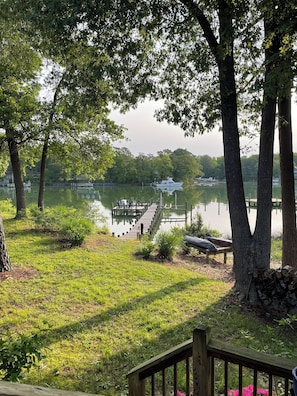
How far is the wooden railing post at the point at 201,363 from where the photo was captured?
1.43m

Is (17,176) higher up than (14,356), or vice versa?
(17,176)

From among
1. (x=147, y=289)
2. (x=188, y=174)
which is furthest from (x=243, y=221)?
(x=188, y=174)

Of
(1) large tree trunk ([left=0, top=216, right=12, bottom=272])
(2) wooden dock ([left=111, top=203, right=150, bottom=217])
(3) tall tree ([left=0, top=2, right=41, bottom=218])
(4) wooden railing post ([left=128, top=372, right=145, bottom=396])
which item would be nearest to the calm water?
(2) wooden dock ([left=111, top=203, right=150, bottom=217])

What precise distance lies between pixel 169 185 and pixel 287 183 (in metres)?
55.0

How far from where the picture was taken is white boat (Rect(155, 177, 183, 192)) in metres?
60.4

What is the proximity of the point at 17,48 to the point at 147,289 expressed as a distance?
717cm

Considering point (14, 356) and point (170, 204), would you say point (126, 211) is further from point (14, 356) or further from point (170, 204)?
point (14, 356)

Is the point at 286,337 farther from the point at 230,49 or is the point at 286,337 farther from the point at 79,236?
the point at 79,236

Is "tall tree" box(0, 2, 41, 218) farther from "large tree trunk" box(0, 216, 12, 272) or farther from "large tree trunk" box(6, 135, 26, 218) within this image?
"large tree trunk" box(0, 216, 12, 272)

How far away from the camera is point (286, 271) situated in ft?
15.3

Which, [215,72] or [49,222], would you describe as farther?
[49,222]

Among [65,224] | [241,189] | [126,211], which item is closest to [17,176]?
[65,224]

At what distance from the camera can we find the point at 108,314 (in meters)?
4.45


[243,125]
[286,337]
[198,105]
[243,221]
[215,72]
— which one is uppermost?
[215,72]
